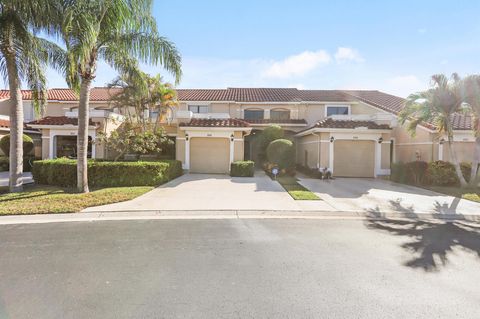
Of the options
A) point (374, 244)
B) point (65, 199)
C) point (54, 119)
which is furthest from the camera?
point (54, 119)

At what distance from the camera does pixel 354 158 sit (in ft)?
62.2

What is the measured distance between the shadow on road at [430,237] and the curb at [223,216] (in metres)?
0.46

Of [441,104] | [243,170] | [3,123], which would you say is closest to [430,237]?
[441,104]

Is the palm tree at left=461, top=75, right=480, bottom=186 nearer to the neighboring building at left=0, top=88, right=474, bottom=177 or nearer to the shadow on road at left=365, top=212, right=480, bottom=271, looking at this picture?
the neighboring building at left=0, top=88, right=474, bottom=177

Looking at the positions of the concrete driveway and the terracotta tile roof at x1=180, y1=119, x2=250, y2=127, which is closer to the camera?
the concrete driveway

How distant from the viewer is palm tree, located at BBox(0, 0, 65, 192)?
9.82 m

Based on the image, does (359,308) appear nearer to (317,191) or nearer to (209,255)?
(209,255)

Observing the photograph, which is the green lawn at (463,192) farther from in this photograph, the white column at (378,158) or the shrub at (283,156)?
the shrub at (283,156)

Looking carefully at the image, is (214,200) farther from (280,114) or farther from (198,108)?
(280,114)

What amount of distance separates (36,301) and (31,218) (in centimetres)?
517

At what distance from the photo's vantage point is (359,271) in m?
4.61

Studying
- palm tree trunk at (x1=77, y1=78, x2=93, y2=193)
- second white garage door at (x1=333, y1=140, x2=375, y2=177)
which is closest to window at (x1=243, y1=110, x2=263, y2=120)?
second white garage door at (x1=333, y1=140, x2=375, y2=177)

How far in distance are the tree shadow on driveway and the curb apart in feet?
0.99

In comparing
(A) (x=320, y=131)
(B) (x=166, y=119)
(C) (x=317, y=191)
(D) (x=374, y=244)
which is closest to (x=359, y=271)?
(D) (x=374, y=244)
